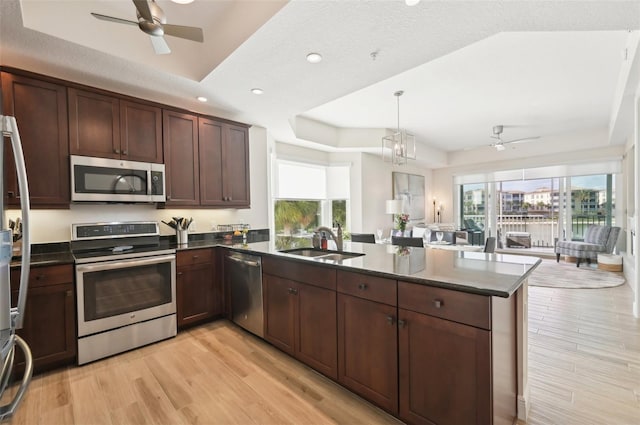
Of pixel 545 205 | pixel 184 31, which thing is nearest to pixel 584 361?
pixel 184 31

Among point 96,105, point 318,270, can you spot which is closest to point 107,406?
point 318,270

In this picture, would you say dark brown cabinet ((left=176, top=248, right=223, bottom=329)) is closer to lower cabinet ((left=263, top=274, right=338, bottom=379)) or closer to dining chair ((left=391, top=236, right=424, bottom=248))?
lower cabinet ((left=263, top=274, right=338, bottom=379))

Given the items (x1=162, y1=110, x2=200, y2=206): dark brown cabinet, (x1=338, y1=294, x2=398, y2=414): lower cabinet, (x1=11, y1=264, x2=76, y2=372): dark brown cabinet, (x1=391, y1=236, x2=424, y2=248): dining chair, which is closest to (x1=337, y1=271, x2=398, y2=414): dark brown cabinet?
(x1=338, y1=294, x2=398, y2=414): lower cabinet

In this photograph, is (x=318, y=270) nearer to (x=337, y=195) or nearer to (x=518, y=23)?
(x=518, y=23)

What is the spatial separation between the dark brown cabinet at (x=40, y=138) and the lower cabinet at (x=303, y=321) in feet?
6.77

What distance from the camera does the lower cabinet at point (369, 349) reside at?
66.7 inches

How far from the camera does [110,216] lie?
10.2 feet

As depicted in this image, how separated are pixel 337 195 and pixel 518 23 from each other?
447 centimetres

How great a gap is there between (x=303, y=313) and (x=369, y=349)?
2.10 feet

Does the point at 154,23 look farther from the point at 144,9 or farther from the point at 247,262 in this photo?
the point at 247,262

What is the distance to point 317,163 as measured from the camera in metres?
5.98

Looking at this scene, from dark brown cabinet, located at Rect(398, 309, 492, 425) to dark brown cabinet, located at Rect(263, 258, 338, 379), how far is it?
1.85 ft

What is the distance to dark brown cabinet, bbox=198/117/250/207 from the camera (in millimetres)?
3611

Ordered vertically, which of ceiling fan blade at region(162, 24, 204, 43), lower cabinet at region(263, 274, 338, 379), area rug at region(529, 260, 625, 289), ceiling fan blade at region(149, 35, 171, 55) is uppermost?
ceiling fan blade at region(162, 24, 204, 43)
